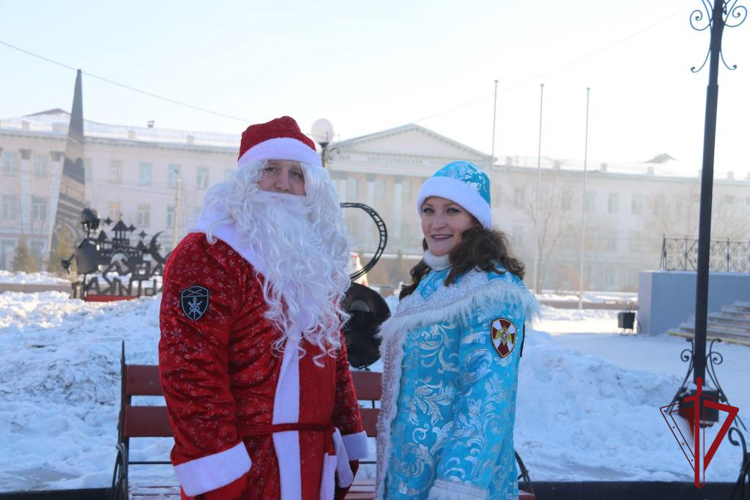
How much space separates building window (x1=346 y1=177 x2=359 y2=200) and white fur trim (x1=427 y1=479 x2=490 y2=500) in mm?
63702

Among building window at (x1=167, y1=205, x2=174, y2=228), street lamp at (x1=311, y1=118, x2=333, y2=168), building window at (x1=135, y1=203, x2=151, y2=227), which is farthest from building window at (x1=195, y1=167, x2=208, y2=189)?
street lamp at (x1=311, y1=118, x2=333, y2=168)

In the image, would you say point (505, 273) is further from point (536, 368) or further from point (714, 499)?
point (536, 368)

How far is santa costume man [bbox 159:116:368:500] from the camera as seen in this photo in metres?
2.32

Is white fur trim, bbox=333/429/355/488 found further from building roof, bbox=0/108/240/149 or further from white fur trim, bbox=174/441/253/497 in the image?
building roof, bbox=0/108/240/149

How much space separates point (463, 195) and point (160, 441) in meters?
3.99

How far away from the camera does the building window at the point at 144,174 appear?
A: 65.1 meters

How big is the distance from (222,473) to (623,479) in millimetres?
4141

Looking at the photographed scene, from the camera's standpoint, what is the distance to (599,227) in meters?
65.1

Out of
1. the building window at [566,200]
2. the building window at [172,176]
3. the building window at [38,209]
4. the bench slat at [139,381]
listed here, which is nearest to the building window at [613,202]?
the building window at [566,200]

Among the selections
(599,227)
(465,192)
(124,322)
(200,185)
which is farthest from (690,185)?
(465,192)

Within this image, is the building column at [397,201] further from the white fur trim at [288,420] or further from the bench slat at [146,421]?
the white fur trim at [288,420]

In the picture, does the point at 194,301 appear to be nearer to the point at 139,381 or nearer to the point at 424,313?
the point at 424,313

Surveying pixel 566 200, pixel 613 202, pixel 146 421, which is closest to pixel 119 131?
pixel 566 200

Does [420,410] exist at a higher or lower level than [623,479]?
higher
